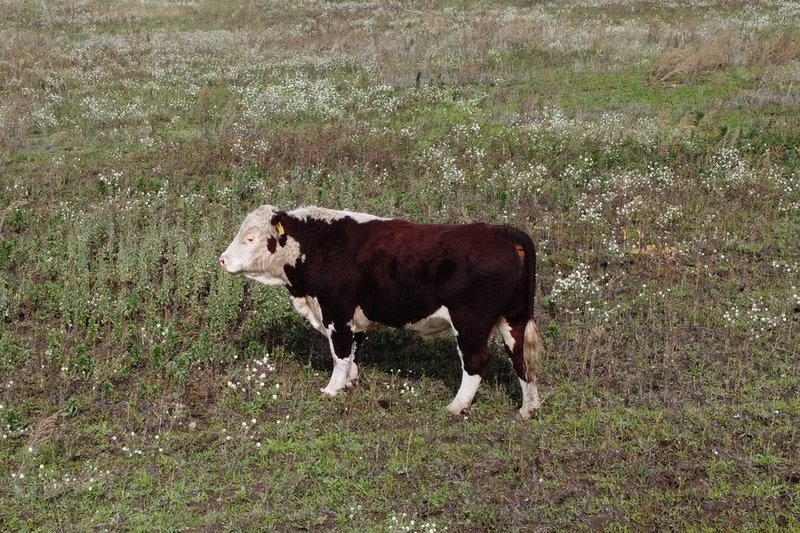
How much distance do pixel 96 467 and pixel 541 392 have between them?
4639mm

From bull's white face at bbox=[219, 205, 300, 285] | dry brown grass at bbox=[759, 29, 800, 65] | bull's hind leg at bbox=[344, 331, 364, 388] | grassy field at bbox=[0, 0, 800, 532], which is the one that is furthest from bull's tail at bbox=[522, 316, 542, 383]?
dry brown grass at bbox=[759, 29, 800, 65]

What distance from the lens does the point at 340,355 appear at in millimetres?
8648

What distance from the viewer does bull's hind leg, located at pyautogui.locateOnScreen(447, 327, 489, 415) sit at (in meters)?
7.87

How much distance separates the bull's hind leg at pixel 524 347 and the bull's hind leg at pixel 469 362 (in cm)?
26

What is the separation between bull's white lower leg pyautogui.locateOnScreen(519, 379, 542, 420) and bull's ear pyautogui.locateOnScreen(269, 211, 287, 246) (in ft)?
10.2

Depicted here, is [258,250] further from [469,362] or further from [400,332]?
[469,362]

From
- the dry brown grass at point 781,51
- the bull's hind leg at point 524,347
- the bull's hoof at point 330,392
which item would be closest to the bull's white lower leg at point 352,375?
the bull's hoof at point 330,392

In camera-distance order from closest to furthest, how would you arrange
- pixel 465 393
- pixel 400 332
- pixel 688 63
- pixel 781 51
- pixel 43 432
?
pixel 43 432 < pixel 465 393 < pixel 400 332 < pixel 688 63 < pixel 781 51

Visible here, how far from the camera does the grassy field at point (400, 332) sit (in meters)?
6.86

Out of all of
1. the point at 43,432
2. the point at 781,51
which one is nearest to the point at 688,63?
the point at 781,51

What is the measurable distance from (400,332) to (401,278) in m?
2.23

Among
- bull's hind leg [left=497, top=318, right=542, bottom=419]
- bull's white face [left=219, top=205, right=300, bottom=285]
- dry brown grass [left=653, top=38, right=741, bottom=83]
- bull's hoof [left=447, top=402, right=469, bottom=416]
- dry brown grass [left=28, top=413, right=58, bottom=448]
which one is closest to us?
dry brown grass [left=28, top=413, right=58, bottom=448]

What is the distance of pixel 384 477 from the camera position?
277 inches

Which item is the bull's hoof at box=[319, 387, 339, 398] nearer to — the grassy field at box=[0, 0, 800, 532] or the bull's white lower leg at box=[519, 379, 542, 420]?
the grassy field at box=[0, 0, 800, 532]
